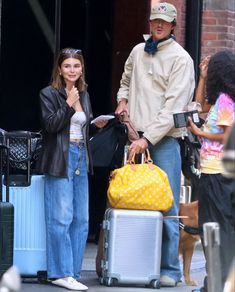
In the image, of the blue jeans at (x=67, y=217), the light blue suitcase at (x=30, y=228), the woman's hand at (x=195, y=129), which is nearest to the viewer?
the woman's hand at (x=195, y=129)

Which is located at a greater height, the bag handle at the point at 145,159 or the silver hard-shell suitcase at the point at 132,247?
the bag handle at the point at 145,159

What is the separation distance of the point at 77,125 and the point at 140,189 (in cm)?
73

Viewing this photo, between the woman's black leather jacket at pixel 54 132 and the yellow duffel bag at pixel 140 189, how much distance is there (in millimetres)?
444

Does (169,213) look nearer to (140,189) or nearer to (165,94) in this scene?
(140,189)

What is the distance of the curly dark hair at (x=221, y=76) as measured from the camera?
7926 mm

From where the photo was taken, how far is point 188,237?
9547 millimetres

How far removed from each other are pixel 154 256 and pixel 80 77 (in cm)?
159

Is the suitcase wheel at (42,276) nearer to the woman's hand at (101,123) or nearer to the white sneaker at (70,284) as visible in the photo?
the white sneaker at (70,284)

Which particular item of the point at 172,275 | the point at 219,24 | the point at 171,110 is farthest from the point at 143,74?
the point at 219,24

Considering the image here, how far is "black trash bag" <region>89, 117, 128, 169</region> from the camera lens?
9.33 meters

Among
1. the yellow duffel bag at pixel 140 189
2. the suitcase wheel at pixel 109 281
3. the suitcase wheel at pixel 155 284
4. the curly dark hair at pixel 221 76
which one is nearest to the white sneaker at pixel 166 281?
the suitcase wheel at pixel 155 284

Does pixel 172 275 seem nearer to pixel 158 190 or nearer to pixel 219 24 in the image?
pixel 158 190

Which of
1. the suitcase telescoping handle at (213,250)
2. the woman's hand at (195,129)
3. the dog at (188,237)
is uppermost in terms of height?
the woman's hand at (195,129)

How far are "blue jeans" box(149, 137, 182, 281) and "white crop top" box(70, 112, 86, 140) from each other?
661mm
